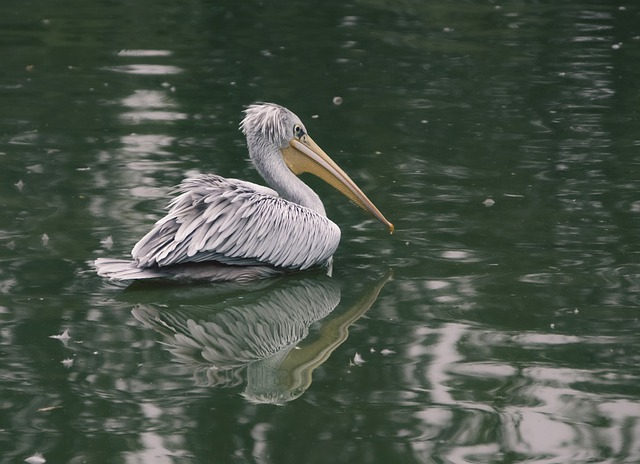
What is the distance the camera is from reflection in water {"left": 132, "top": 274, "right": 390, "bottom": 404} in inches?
194

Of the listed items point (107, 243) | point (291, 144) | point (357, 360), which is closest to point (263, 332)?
point (357, 360)

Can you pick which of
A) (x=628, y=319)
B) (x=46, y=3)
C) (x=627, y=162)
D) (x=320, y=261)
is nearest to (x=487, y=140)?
(x=627, y=162)

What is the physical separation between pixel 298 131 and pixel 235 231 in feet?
2.84

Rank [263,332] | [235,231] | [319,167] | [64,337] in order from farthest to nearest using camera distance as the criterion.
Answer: [319,167]
[235,231]
[263,332]
[64,337]

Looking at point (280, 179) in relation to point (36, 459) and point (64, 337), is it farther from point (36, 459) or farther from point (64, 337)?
point (36, 459)

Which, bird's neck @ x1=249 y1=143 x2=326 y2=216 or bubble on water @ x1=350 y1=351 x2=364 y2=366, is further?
bird's neck @ x1=249 y1=143 x2=326 y2=216

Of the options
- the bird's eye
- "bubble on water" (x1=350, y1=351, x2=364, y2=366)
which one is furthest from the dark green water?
the bird's eye

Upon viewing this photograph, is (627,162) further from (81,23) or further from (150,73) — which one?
(81,23)

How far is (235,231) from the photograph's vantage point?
5.89 meters

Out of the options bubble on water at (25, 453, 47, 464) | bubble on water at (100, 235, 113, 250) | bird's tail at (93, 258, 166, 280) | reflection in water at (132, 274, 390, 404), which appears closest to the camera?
bubble on water at (25, 453, 47, 464)

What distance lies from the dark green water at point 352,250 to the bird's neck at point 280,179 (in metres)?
0.31

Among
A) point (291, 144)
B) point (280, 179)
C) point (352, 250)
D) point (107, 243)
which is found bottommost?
point (352, 250)

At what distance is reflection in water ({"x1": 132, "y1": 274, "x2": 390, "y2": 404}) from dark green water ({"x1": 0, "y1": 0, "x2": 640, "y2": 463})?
0.02 m

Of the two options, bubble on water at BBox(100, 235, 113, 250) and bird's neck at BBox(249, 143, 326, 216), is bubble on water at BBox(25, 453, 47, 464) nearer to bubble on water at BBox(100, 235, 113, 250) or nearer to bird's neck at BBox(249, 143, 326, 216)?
bubble on water at BBox(100, 235, 113, 250)
